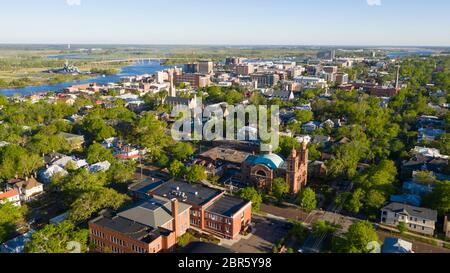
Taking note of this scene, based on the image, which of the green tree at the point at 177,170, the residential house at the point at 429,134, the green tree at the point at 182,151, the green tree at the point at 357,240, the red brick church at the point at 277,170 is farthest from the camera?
the residential house at the point at 429,134

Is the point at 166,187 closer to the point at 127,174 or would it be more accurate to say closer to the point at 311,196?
the point at 127,174

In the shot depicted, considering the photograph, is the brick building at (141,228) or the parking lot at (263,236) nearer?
Answer: the brick building at (141,228)

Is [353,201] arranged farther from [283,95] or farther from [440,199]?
[283,95]

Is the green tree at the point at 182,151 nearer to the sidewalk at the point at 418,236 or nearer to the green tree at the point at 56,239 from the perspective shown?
the green tree at the point at 56,239

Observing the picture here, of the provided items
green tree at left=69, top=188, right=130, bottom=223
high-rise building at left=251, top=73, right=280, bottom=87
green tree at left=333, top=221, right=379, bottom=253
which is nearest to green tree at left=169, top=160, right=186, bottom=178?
green tree at left=69, top=188, right=130, bottom=223

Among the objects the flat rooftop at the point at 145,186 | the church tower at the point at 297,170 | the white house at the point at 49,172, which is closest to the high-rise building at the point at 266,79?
the church tower at the point at 297,170
